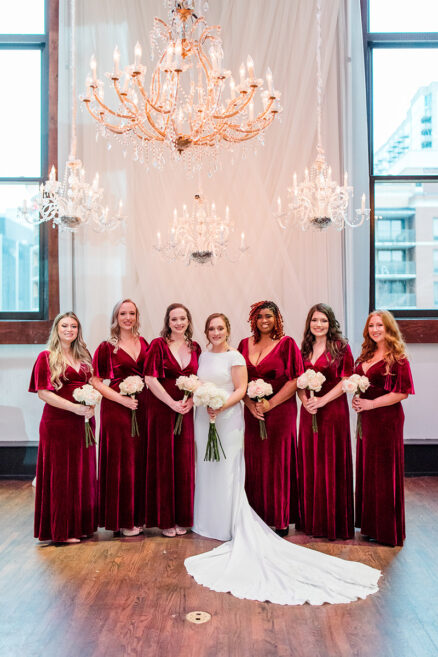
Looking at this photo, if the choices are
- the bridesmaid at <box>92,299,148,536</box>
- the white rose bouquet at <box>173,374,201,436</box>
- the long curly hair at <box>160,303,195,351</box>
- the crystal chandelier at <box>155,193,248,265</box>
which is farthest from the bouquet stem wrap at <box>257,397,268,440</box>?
the crystal chandelier at <box>155,193,248,265</box>

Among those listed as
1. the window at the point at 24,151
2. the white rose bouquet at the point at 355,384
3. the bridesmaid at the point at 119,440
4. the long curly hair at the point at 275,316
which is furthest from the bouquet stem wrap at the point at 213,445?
the window at the point at 24,151

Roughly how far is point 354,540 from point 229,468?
1.00 meters

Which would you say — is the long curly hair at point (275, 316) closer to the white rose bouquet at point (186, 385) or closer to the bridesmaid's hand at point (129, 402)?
the white rose bouquet at point (186, 385)

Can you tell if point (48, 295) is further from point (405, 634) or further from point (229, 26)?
point (405, 634)

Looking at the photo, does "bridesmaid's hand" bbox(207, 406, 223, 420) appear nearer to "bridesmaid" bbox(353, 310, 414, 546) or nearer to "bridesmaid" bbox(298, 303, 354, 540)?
"bridesmaid" bbox(298, 303, 354, 540)

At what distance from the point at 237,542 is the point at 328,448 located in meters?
0.91

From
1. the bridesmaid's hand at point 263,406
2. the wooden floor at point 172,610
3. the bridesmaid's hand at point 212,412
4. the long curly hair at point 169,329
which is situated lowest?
the wooden floor at point 172,610

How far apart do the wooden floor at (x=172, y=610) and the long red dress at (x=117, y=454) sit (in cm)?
22

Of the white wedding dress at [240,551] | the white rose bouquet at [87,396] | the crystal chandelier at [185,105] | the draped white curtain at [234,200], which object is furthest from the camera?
the draped white curtain at [234,200]

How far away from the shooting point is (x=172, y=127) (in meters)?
3.64

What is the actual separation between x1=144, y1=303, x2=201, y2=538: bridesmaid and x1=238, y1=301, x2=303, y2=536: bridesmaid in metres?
0.44

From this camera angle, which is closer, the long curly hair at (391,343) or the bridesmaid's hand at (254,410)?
the long curly hair at (391,343)

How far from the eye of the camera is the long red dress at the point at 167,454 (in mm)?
4281

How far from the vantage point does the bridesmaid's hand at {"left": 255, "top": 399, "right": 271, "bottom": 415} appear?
4.20 metres
